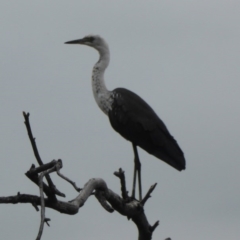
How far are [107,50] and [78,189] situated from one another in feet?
19.8

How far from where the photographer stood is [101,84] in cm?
1166

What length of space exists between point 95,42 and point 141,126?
67.7 inches

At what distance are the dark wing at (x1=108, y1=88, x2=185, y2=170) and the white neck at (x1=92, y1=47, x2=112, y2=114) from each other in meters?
0.12

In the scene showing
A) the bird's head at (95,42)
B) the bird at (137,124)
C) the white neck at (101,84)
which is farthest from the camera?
the bird's head at (95,42)

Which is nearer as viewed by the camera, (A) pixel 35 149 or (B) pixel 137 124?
(A) pixel 35 149

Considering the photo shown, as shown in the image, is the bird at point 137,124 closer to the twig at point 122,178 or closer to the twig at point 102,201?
the twig at point 122,178

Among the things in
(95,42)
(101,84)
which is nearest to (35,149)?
Answer: (101,84)

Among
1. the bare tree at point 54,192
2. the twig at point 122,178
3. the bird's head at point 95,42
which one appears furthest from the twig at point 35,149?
the bird's head at point 95,42

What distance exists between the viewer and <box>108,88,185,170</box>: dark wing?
10953mm

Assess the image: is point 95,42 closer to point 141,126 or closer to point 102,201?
point 141,126

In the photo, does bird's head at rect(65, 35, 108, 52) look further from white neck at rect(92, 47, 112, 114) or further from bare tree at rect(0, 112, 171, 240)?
bare tree at rect(0, 112, 171, 240)

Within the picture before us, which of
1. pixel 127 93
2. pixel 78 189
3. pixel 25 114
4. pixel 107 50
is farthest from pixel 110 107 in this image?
pixel 25 114

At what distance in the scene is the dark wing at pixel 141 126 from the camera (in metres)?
11.0

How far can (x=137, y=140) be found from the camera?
11172mm
